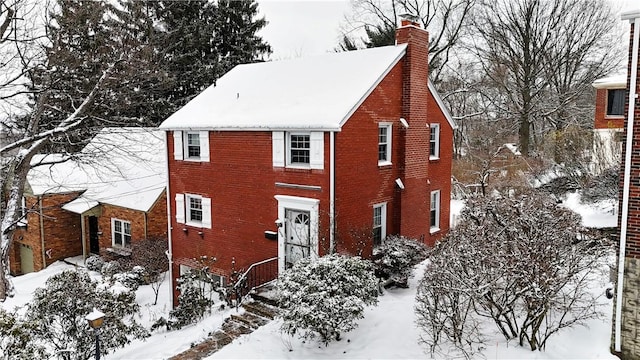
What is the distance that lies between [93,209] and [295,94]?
13.8 meters

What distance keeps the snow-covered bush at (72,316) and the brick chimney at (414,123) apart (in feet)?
28.4

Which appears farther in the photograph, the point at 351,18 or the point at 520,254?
the point at 351,18

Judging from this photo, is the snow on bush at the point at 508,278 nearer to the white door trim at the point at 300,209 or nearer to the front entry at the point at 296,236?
the white door trim at the point at 300,209

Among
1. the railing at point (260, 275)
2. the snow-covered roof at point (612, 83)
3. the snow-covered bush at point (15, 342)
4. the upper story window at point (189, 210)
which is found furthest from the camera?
the snow-covered roof at point (612, 83)

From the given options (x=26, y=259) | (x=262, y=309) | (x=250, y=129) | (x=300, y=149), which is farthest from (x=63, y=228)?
(x=300, y=149)

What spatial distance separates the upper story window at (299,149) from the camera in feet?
42.1

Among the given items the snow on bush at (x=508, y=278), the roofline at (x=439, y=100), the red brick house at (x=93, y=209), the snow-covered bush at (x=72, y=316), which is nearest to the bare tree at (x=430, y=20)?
the roofline at (x=439, y=100)

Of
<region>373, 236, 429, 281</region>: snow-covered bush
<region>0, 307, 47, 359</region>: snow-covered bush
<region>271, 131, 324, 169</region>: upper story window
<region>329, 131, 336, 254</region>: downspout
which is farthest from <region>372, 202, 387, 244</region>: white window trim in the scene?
<region>0, 307, 47, 359</region>: snow-covered bush

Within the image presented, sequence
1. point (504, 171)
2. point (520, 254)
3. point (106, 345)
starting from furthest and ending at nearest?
1. point (504, 171)
2. point (106, 345)
3. point (520, 254)

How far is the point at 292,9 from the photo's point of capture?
3291cm

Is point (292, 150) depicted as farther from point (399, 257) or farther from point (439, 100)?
point (439, 100)

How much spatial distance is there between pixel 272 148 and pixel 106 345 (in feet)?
21.8

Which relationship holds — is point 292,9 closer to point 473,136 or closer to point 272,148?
point 473,136

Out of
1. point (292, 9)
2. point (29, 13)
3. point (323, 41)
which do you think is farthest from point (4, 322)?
point (323, 41)
